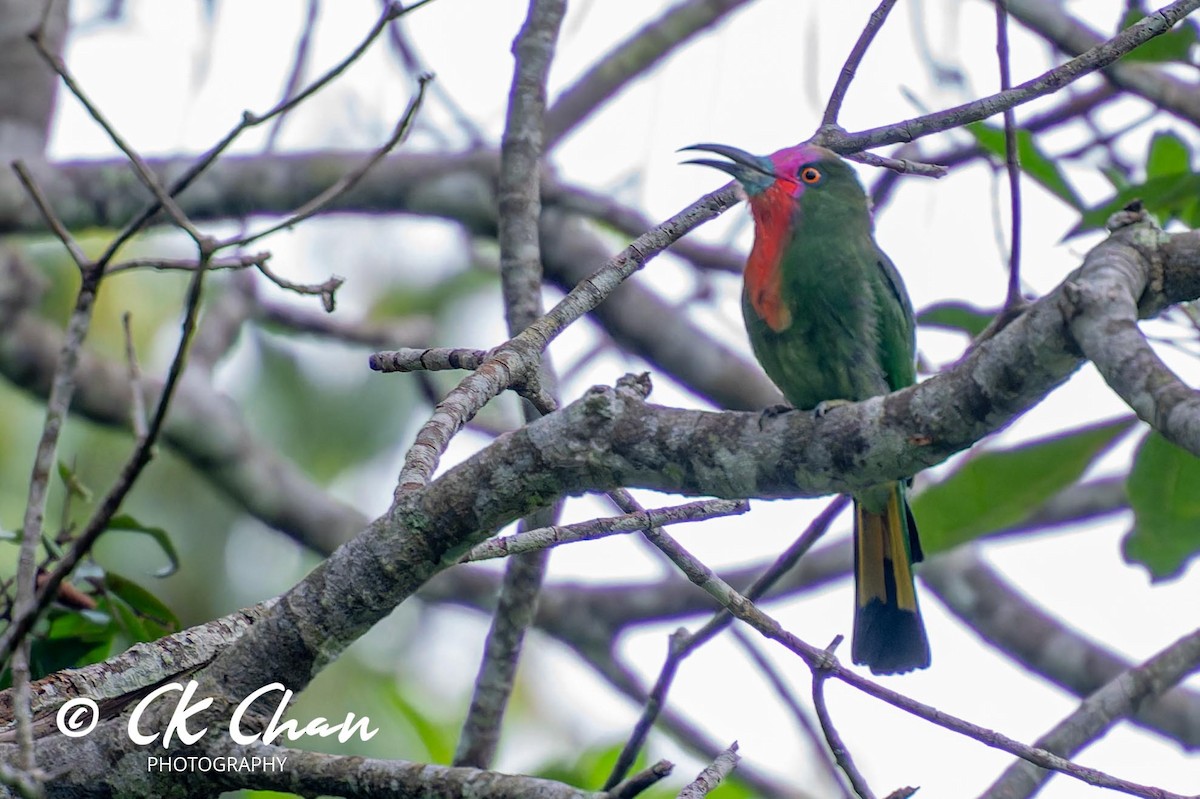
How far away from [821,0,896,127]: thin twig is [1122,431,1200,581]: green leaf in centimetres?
165

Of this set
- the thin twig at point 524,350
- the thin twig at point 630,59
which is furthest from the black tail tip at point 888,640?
the thin twig at point 630,59

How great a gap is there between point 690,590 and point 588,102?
2239 millimetres

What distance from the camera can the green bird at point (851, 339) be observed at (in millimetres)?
3840

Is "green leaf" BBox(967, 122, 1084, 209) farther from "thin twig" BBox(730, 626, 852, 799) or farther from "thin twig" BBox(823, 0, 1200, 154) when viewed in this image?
"thin twig" BBox(730, 626, 852, 799)

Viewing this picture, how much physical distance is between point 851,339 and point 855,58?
107cm

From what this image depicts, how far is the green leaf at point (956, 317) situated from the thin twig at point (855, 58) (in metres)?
1.36

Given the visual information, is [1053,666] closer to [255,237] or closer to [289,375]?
[255,237]

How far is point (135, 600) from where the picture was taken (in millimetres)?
3410

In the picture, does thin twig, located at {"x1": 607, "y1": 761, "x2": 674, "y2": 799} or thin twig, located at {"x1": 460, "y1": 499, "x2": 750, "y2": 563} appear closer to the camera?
thin twig, located at {"x1": 607, "y1": 761, "x2": 674, "y2": 799}

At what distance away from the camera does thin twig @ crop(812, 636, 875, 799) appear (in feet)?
7.45

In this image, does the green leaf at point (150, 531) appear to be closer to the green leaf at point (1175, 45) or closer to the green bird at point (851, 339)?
the green bird at point (851, 339)

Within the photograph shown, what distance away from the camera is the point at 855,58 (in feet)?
9.68

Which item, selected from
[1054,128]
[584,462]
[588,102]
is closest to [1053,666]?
[1054,128]

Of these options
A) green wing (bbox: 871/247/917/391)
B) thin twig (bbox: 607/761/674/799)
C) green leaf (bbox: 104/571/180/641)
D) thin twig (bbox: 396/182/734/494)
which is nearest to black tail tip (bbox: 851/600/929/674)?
green wing (bbox: 871/247/917/391)
